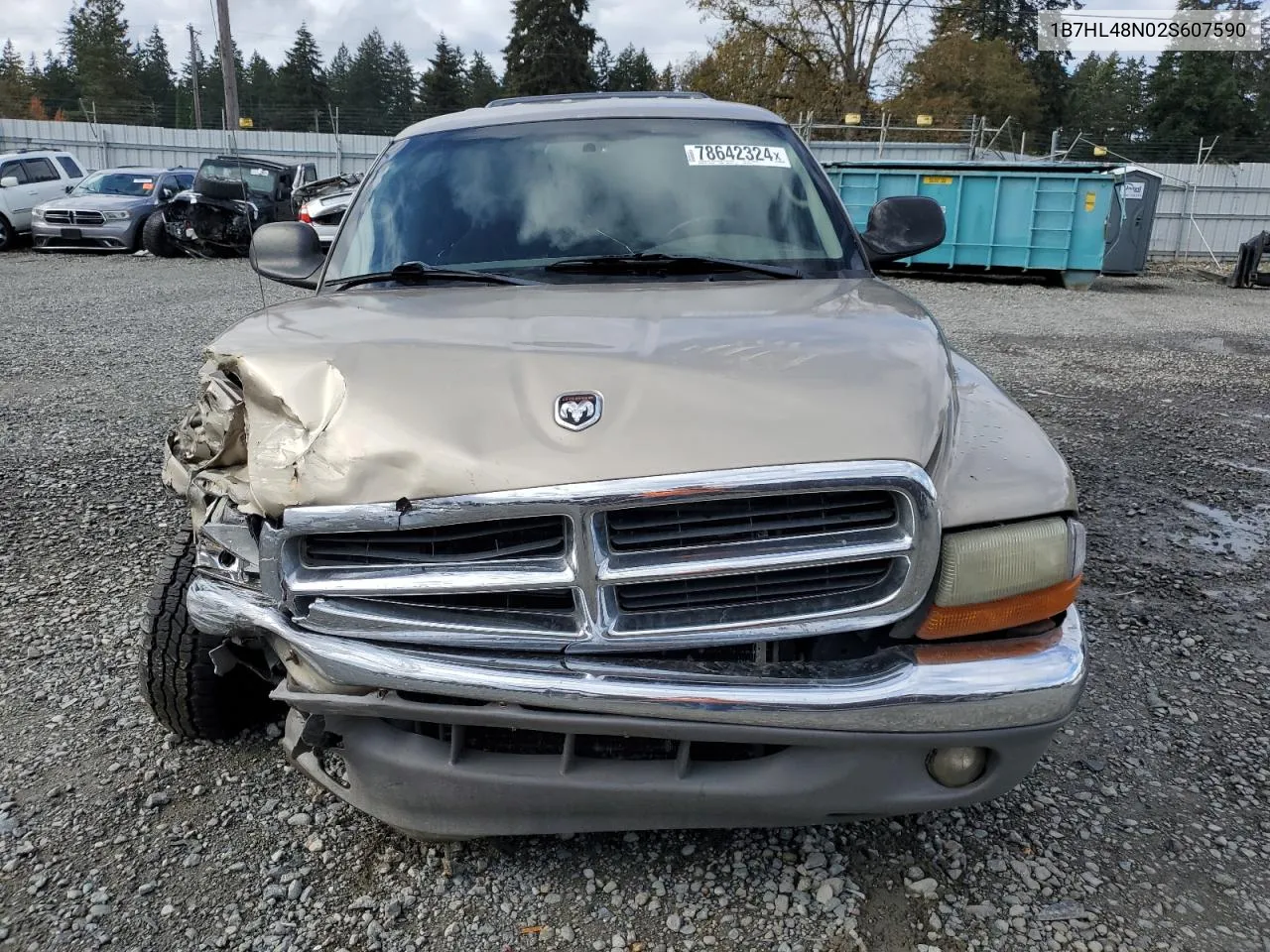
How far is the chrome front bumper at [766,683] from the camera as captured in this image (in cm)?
176

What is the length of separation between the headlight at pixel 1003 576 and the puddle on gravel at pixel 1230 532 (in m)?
3.00

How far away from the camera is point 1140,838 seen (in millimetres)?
2385

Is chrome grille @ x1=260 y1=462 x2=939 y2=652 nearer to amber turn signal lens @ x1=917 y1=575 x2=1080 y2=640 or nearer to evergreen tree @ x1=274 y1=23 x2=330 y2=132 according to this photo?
amber turn signal lens @ x1=917 y1=575 x2=1080 y2=640

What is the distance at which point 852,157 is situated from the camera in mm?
23969

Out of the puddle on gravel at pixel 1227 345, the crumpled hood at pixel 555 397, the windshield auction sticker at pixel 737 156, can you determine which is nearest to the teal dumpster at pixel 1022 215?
the puddle on gravel at pixel 1227 345

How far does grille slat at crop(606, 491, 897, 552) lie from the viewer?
1.79 metres

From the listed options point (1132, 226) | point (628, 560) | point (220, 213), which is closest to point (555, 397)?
point (628, 560)

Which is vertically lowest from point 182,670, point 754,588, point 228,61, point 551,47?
point 182,670

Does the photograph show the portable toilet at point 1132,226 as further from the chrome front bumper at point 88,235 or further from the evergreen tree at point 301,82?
the evergreen tree at point 301,82

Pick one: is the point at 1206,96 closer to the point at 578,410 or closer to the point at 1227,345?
the point at 1227,345

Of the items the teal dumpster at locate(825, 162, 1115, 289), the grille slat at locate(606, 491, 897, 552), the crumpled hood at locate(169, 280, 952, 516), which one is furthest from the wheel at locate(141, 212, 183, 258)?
the grille slat at locate(606, 491, 897, 552)

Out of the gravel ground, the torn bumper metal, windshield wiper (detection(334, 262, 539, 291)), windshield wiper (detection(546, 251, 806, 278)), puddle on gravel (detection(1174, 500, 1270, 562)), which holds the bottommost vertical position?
the gravel ground

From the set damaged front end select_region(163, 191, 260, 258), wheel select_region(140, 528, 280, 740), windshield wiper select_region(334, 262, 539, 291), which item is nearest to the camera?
wheel select_region(140, 528, 280, 740)

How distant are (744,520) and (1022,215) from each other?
1659 cm
